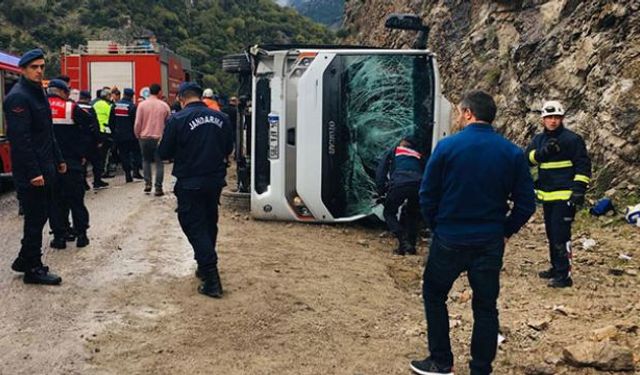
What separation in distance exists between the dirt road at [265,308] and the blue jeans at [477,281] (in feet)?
1.50

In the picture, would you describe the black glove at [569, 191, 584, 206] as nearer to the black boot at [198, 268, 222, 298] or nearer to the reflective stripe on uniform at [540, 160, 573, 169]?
the reflective stripe on uniform at [540, 160, 573, 169]

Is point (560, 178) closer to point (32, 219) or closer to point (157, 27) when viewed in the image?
point (32, 219)

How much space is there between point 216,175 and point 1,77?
23.8ft

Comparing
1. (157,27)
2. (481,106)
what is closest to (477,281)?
(481,106)

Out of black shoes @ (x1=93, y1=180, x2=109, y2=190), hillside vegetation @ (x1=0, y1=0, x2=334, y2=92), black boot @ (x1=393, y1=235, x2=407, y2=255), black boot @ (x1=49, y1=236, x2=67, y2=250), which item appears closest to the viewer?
black boot @ (x1=49, y1=236, x2=67, y2=250)

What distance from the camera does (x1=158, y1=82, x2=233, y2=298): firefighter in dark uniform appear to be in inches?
210

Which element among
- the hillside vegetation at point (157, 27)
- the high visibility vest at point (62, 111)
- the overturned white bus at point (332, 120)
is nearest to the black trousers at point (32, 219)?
the high visibility vest at point (62, 111)

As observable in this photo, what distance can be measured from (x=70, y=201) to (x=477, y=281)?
4609 millimetres

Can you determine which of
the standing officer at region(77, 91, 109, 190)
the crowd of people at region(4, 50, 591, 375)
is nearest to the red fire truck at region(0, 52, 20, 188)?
the standing officer at region(77, 91, 109, 190)

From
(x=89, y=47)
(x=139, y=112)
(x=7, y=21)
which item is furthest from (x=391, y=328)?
(x=7, y=21)

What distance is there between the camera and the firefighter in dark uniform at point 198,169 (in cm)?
534

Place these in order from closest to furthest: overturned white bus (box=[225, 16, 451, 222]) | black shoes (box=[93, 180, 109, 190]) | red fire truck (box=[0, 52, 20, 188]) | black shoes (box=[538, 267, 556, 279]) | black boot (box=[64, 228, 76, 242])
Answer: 1. black shoes (box=[538, 267, 556, 279])
2. black boot (box=[64, 228, 76, 242])
3. overturned white bus (box=[225, 16, 451, 222])
4. red fire truck (box=[0, 52, 20, 188])
5. black shoes (box=[93, 180, 109, 190])

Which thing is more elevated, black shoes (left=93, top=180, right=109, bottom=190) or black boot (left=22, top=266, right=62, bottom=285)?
black shoes (left=93, top=180, right=109, bottom=190)

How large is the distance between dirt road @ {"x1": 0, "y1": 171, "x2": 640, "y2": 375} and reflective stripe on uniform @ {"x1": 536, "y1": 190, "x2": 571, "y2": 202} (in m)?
0.86
